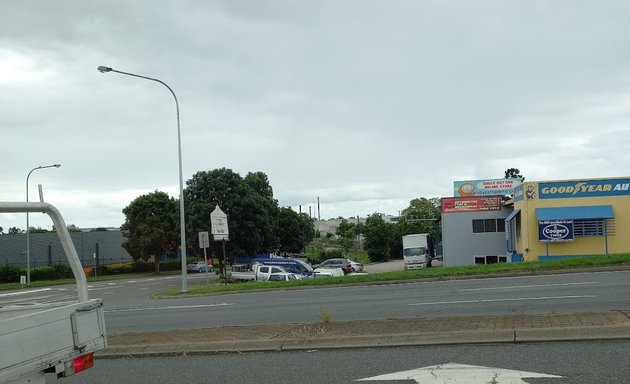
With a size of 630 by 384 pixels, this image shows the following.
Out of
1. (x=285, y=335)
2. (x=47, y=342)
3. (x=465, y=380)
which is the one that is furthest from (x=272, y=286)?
(x=47, y=342)

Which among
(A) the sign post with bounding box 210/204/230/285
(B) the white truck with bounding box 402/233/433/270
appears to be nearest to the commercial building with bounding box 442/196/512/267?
(B) the white truck with bounding box 402/233/433/270

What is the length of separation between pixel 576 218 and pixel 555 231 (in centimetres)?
147

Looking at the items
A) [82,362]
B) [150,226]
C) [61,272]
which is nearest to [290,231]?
[150,226]

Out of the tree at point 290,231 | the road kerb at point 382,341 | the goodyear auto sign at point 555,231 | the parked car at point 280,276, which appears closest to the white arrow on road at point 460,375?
the road kerb at point 382,341

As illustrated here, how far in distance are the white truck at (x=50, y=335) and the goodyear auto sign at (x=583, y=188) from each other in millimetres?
34657

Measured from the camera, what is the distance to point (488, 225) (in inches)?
1844

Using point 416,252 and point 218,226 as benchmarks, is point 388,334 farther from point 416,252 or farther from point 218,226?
point 416,252

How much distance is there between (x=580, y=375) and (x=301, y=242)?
200 ft

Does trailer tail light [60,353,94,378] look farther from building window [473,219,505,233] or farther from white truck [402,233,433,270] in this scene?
white truck [402,233,433,270]

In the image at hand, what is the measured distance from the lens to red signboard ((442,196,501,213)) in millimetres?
46625

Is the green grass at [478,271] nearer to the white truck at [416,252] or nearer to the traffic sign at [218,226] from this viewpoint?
the traffic sign at [218,226]

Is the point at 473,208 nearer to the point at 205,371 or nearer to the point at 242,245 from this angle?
the point at 242,245

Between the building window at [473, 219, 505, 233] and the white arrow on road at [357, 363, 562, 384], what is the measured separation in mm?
41166

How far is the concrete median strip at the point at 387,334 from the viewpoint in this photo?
8.34m
